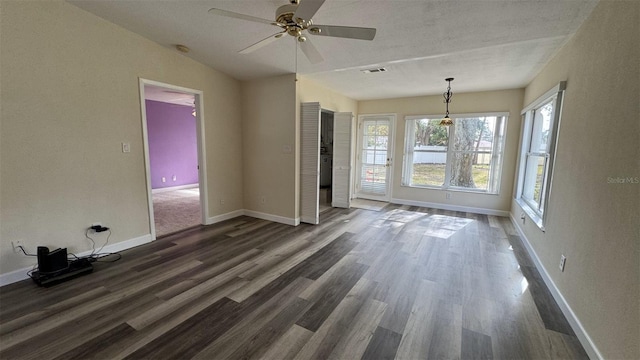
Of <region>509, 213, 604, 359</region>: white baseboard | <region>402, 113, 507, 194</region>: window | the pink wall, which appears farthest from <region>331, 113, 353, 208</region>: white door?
the pink wall

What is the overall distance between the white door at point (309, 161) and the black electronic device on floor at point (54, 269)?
2889 mm

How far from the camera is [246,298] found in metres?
2.33

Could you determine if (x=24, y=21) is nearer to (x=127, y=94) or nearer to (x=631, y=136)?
(x=127, y=94)

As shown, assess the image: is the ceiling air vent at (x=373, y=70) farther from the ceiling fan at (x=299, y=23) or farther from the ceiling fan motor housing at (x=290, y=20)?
the ceiling fan motor housing at (x=290, y=20)

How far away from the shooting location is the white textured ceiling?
229cm

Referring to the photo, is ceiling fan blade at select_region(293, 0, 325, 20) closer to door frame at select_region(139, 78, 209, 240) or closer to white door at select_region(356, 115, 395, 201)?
door frame at select_region(139, 78, 209, 240)

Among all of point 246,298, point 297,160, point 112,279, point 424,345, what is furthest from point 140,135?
point 424,345

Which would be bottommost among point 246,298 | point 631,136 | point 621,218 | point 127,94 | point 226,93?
point 246,298

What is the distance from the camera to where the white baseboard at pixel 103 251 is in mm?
2468

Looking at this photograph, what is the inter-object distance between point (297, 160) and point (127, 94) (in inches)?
95.8

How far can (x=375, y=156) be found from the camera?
21.1 ft

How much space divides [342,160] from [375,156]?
1203 millimetres

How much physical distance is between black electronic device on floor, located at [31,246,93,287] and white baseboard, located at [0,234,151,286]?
125 mm

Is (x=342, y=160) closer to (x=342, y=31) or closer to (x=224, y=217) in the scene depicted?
(x=224, y=217)
